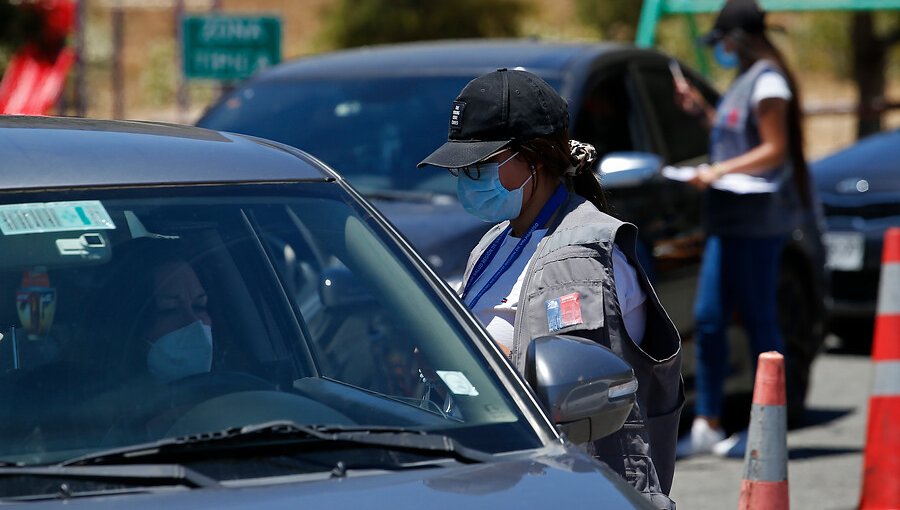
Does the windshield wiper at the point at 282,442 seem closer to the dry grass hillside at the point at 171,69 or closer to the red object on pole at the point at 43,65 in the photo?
the dry grass hillside at the point at 171,69

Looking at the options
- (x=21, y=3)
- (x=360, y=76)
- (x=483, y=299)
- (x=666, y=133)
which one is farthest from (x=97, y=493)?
(x=21, y=3)

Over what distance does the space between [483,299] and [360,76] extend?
11.1 ft

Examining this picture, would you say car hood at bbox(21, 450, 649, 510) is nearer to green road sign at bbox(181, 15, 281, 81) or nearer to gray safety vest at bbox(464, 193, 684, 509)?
gray safety vest at bbox(464, 193, 684, 509)

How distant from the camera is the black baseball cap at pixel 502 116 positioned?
338cm

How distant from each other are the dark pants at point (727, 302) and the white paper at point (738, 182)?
0.22 metres

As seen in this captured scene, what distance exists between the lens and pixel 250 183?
3041 mm

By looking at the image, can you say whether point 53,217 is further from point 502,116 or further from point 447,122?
point 447,122

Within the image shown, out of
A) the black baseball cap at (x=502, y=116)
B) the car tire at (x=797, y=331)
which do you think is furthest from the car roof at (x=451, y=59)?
the black baseball cap at (x=502, y=116)

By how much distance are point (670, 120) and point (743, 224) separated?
0.82 metres

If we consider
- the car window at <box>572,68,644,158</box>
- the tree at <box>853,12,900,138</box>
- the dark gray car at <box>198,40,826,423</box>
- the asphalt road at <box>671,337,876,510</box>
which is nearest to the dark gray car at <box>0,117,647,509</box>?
the dark gray car at <box>198,40,826,423</box>

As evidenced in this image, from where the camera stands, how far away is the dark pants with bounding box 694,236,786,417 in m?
6.74

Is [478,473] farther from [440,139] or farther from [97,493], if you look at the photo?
[440,139]

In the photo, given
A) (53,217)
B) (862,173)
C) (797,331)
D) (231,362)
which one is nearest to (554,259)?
(231,362)

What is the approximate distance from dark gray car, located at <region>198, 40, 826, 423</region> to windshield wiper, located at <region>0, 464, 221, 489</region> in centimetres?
320
